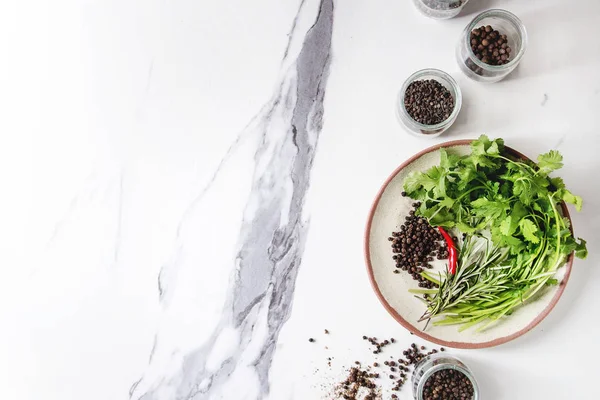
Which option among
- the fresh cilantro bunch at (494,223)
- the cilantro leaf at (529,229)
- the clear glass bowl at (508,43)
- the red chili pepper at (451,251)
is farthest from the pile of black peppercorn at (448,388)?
the clear glass bowl at (508,43)

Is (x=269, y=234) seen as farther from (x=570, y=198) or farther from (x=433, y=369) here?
(x=570, y=198)

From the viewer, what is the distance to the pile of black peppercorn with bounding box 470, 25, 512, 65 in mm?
1663

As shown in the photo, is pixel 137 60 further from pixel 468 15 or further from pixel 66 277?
pixel 468 15

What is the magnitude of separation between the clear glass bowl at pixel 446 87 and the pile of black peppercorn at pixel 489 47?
10cm

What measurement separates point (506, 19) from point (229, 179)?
893 millimetres

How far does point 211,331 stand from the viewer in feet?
5.82

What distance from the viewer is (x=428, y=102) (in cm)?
167

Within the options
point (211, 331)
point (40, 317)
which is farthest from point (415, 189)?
point (40, 317)

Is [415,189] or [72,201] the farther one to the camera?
[72,201]

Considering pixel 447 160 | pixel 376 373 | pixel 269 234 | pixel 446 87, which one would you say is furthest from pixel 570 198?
pixel 269 234

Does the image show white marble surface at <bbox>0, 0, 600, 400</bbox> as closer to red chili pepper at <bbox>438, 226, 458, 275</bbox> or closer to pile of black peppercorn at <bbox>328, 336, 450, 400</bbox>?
pile of black peppercorn at <bbox>328, 336, 450, 400</bbox>

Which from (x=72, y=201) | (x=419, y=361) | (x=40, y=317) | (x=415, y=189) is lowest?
(x=40, y=317)

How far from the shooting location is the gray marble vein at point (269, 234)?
1764 mm

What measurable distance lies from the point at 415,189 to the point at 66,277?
3.44 feet
